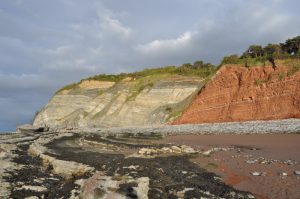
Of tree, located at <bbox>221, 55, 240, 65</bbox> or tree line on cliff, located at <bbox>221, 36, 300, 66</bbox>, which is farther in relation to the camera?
tree, located at <bbox>221, 55, 240, 65</bbox>

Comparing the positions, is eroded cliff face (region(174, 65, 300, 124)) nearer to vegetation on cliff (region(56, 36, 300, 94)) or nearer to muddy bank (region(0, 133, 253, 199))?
vegetation on cliff (region(56, 36, 300, 94))

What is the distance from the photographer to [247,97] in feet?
199

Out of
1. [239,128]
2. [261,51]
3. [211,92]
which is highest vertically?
[261,51]

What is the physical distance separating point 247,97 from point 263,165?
3926cm

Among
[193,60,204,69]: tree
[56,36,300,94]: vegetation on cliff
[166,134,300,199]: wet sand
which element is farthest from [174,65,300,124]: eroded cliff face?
[193,60,204,69]: tree

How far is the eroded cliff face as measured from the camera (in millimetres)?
53750

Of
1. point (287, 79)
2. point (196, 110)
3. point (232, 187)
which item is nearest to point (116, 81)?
point (196, 110)

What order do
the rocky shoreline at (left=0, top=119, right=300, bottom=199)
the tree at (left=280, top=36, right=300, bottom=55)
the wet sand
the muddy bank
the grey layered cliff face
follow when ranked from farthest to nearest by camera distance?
the grey layered cliff face
the tree at (left=280, top=36, right=300, bottom=55)
the wet sand
the rocky shoreline at (left=0, top=119, right=300, bottom=199)
the muddy bank

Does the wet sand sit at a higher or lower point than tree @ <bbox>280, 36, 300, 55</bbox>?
lower

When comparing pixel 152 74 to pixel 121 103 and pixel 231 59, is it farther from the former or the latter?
pixel 231 59

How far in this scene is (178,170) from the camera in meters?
23.0

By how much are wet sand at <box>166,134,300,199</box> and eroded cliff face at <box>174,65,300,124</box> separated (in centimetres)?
1900

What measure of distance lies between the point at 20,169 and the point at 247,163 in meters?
14.4

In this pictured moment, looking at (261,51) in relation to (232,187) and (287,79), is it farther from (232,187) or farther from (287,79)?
(232,187)
